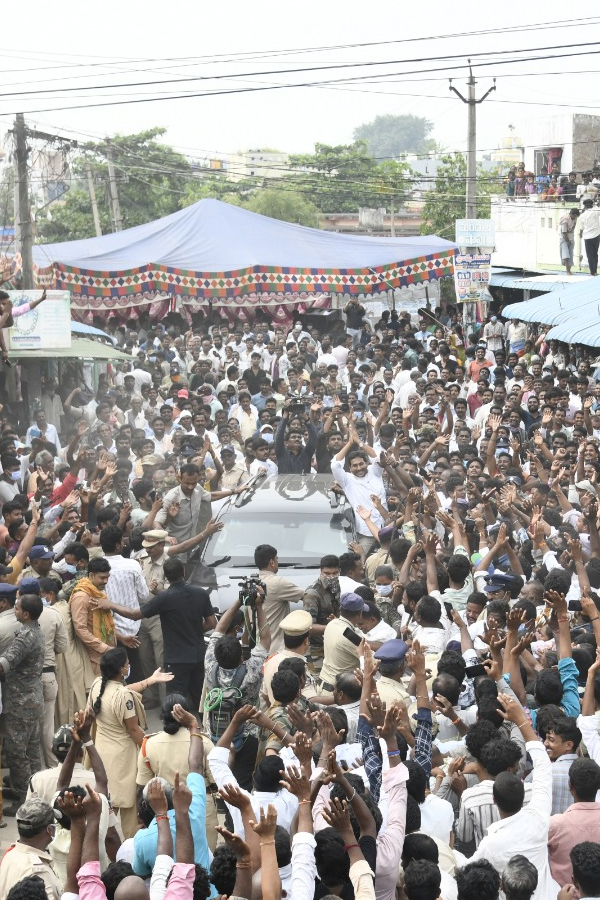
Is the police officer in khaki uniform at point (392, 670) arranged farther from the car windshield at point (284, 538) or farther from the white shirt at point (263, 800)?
the car windshield at point (284, 538)

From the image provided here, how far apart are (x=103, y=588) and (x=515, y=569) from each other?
2.94 metres

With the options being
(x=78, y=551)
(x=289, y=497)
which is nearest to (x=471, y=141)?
(x=289, y=497)

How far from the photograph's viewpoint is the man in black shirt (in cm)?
820

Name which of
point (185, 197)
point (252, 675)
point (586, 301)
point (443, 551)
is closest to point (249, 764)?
point (252, 675)

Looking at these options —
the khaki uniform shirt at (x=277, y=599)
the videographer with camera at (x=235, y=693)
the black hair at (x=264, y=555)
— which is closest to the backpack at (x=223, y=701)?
the videographer with camera at (x=235, y=693)

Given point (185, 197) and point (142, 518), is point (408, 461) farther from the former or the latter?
→ point (185, 197)

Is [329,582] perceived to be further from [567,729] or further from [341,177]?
[341,177]

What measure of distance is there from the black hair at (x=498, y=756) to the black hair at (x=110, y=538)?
3889 mm

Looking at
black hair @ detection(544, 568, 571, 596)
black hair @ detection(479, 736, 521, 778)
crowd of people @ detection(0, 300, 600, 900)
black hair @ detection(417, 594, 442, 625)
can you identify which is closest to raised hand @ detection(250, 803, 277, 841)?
crowd of people @ detection(0, 300, 600, 900)

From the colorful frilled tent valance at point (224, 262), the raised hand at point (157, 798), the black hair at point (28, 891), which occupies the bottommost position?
the black hair at point (28, 891)

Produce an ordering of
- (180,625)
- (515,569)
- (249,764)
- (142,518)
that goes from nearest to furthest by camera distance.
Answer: (249,764), (180,625), (515,569), (142,518)

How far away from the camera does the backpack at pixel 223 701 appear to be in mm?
6594

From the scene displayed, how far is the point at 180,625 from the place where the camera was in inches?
324

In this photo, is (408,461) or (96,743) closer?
(96,743)
